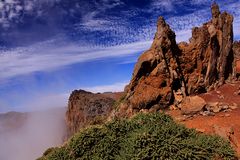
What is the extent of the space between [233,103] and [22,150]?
420 feet

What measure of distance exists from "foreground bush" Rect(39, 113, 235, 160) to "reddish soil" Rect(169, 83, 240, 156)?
16.0ft

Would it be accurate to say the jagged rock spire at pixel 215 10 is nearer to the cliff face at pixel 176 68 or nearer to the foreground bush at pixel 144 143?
the cliff face at pixel 176 68

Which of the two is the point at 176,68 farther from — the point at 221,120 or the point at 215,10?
the point at 215,10

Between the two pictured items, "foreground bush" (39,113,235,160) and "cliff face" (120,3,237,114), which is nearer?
"foreground bush" (39,113,235,160)

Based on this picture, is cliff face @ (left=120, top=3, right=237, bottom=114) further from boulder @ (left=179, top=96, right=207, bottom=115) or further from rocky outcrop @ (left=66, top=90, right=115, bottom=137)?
rocky outcrop @ (left=66, top=90, right=115, bottom=137)

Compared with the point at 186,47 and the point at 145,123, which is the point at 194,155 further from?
the point at 186,47

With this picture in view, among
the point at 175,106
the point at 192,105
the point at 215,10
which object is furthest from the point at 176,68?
the point at 215,10

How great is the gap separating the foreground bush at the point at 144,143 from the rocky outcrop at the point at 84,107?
44.3 meters

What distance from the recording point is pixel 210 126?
82.1 feet

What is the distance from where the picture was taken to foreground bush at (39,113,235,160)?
49.4ft

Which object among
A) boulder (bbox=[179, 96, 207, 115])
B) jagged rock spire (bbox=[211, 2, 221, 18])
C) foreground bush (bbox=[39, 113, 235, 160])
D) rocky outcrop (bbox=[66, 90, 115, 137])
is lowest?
rocky outcrop (bbox=[66, 90, 115, 137])

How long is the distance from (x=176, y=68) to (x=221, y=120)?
6.90 m

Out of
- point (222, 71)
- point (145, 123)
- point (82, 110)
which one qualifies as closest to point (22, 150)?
point (82, 110)

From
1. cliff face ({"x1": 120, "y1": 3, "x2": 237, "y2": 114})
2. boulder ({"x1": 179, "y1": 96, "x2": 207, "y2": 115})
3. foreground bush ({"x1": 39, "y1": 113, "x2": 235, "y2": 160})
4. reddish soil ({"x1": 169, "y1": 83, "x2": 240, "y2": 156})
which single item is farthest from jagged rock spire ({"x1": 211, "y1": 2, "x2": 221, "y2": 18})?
foreground bush ({"x1": 39, "y1": 113, "x2": 235, "y2": 160})
